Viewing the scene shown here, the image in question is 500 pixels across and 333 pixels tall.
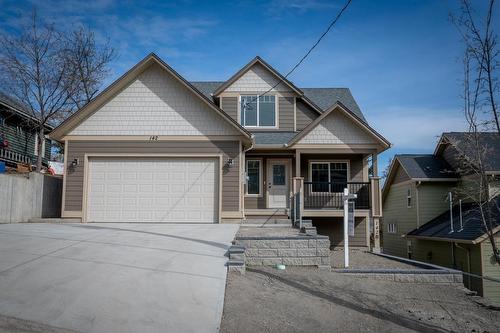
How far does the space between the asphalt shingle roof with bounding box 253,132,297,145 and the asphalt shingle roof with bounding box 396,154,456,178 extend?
8.30m

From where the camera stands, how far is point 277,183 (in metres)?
18.4

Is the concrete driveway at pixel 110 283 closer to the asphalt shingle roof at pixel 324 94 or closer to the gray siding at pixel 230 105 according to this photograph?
the gray siding at pixel 230 105

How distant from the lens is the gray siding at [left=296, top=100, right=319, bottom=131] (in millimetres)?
19098

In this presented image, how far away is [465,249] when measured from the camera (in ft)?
60.7

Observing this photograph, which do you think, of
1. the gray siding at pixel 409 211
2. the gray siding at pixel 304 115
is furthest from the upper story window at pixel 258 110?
the gray siding at pixel 409 211

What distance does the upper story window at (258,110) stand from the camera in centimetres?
1892

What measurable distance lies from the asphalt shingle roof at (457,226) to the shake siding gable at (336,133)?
4583 mm

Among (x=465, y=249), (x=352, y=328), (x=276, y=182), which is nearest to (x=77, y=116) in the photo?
(x=276, y=182)

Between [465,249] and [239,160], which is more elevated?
[239,160]

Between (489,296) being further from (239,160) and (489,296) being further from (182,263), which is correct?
(182,263)

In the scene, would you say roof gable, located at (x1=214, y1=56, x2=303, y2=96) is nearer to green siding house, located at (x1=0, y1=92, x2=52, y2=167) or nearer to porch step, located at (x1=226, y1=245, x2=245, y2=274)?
porch step, located at (x1=226, y1=245, x2=245, y2=274)

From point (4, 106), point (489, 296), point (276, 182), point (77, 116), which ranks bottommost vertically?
point (489, 296)

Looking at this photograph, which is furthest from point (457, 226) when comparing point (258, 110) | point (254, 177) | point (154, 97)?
point (154, 97)

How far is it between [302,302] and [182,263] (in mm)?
2460
